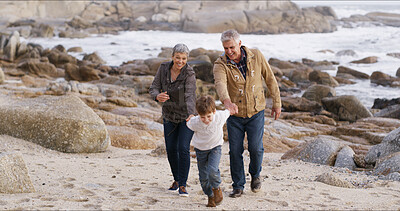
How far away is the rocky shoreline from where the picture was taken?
6707mm

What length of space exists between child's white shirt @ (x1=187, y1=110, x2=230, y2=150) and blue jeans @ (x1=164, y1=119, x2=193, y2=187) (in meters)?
0.34

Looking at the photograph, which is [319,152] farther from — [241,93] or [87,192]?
[87,192]

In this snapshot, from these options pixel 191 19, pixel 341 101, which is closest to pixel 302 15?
pixel 191 19

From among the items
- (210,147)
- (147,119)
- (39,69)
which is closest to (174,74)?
(210,147)

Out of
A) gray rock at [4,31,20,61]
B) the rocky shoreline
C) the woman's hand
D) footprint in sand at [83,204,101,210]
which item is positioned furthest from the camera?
gray rock at [4,31,20,61]

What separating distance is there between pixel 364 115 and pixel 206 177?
10464 millimetres

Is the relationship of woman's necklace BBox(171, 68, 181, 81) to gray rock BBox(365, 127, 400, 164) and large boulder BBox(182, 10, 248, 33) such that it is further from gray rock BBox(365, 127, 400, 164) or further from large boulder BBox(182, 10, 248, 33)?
large boulder BBox(182, 10, 248, 33)

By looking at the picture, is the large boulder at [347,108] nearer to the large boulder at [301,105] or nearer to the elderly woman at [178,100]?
the large boulder at [301,105]

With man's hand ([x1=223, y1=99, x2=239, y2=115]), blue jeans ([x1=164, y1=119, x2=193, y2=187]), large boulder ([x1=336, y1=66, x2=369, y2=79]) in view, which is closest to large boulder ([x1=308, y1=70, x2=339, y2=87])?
large boulder ([x1=336, y1=66, x2=369, y2=79])

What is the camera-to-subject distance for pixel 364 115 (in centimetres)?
1297

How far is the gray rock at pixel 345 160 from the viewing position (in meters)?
6.59

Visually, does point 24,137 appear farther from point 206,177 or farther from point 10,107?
point 206,177

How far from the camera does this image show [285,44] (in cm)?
3472

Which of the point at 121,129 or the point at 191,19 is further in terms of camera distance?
the point at 191,19
